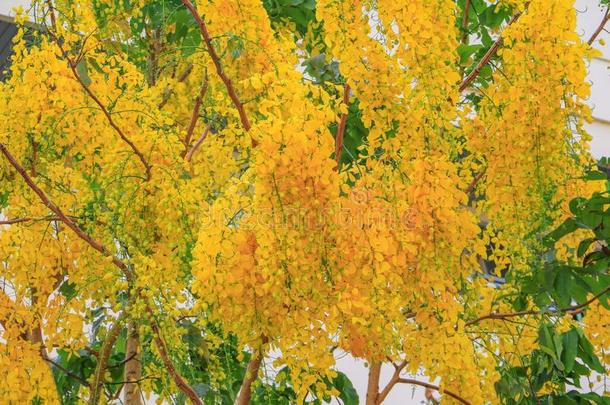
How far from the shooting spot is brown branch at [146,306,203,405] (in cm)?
197

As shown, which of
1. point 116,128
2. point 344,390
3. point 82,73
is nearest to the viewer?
point 116,128

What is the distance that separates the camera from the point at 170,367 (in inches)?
79.5

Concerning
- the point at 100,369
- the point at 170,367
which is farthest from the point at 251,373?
the point at 100,369

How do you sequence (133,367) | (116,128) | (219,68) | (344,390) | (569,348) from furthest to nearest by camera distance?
(344,390)
(133,367)
(569,348)
(116,128)
(219,68)

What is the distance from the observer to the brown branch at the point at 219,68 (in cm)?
192

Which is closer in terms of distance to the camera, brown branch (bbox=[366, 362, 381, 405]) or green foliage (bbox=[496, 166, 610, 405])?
green foliage (bbox=[496, 166, 610, 405])

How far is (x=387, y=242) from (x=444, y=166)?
236 millimetres

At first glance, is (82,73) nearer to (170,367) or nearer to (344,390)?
(170,367)

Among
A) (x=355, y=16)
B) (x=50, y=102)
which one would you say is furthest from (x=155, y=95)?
(x=355, y=16)

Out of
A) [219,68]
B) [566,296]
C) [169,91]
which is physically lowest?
[566,296]

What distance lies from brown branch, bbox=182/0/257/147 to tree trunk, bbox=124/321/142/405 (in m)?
0.60

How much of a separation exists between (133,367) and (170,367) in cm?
50

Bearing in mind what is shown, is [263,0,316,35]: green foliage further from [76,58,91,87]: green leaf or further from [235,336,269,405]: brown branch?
[235,336,269,405]: brown branch

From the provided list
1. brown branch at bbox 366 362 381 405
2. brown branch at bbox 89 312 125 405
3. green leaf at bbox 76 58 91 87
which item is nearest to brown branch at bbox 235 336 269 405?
brown branch at bbox 89 312 125 405
